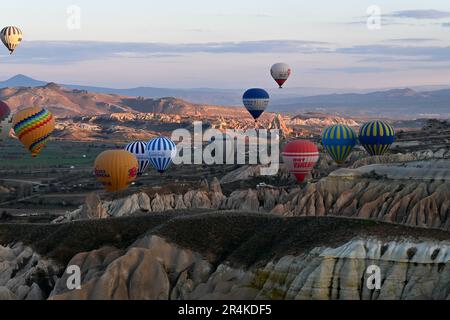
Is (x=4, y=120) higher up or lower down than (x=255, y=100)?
lower down

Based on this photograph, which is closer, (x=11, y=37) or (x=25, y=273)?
(x=25, y=273)

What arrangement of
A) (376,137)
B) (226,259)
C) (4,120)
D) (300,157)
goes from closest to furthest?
(226,259) < (300,157) < (376,137) < (4,120)

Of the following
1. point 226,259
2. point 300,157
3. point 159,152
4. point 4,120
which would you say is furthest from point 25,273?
point 4,120

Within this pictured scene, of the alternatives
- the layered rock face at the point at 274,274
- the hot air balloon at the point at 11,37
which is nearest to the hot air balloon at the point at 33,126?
the hot air balloon at the point at 11,37

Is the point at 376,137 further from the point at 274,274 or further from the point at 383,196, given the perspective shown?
Result: the point at 274,274
